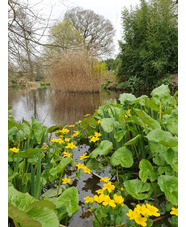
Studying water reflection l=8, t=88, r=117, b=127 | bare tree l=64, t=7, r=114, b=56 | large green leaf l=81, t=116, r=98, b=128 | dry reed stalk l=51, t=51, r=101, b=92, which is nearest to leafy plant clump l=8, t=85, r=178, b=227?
large green leaf l=81, t=116, r=98, b=128

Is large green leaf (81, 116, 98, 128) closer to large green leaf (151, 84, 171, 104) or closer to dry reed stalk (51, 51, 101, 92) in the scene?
large green leaf (151, 84, 171, 104)

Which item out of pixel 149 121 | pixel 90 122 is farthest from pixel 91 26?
pixel 149 121

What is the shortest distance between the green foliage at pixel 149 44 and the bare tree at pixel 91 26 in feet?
0.72

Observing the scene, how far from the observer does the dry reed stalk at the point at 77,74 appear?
4280 mm

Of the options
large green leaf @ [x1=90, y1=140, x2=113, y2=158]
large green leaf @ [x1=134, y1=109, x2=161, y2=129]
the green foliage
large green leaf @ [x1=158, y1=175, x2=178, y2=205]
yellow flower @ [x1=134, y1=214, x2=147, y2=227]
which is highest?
the green foliage

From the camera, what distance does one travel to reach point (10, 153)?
63 cm

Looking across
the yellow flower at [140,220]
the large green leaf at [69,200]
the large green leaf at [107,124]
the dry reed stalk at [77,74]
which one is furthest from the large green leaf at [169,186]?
the dry reed stalk at [77,74]

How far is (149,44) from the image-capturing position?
4.73 ft

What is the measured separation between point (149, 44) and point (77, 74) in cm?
368

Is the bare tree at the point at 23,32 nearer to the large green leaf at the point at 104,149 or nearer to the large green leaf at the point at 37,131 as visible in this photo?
the large green leaf at the point at 37,131

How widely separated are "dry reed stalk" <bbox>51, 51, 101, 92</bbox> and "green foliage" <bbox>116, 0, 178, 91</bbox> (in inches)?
92.5

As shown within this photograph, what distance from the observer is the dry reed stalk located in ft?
14.0
